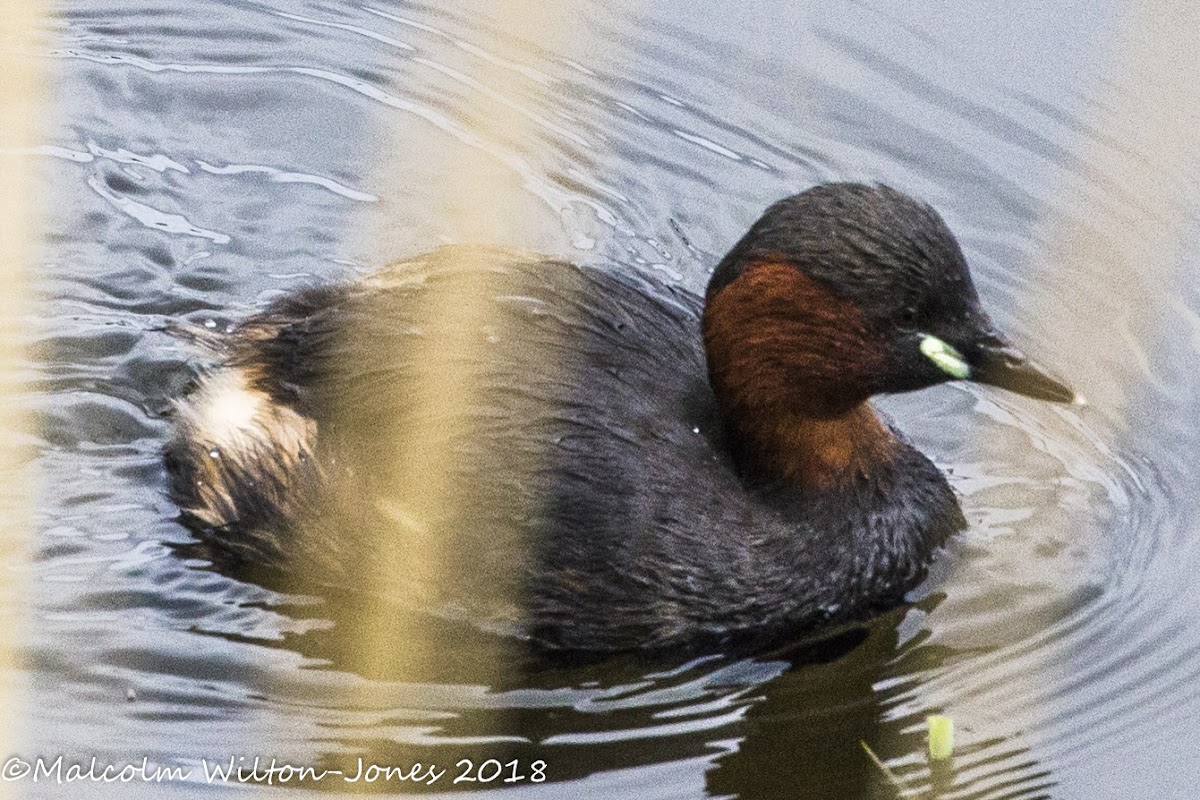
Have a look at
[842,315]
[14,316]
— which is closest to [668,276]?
[842,315]

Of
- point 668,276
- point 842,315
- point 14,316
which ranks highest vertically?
point 842,315

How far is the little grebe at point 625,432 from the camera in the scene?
576cm

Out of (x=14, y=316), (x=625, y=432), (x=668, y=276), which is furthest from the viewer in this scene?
(x=668, y=276)

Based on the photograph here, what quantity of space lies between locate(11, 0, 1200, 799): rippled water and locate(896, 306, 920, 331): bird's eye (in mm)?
887

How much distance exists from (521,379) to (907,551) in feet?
4.30

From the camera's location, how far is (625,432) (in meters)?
5.80

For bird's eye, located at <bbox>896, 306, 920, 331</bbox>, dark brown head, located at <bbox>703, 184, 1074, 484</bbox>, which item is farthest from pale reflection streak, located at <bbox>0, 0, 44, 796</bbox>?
bird's eye, located at <bbox>896, 306, 920, 331</bbox>

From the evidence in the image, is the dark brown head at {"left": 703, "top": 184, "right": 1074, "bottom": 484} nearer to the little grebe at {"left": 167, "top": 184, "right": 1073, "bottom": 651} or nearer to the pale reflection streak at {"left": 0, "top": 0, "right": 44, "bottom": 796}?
the little grebe at {"left": 167, "top": 184, "right": 1073, "bottom": 651}

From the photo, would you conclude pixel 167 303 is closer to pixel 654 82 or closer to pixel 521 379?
pixel 521 379

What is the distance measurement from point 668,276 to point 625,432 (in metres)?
1.82

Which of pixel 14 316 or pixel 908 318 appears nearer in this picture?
pixel 908 318

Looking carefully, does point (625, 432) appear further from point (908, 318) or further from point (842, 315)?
point (908, 318)

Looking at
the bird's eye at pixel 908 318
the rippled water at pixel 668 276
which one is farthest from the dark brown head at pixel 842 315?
the rippled water at pixel 668 276

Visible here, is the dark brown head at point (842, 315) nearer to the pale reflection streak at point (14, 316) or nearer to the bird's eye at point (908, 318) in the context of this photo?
the bird's eye at point (908, 318)
